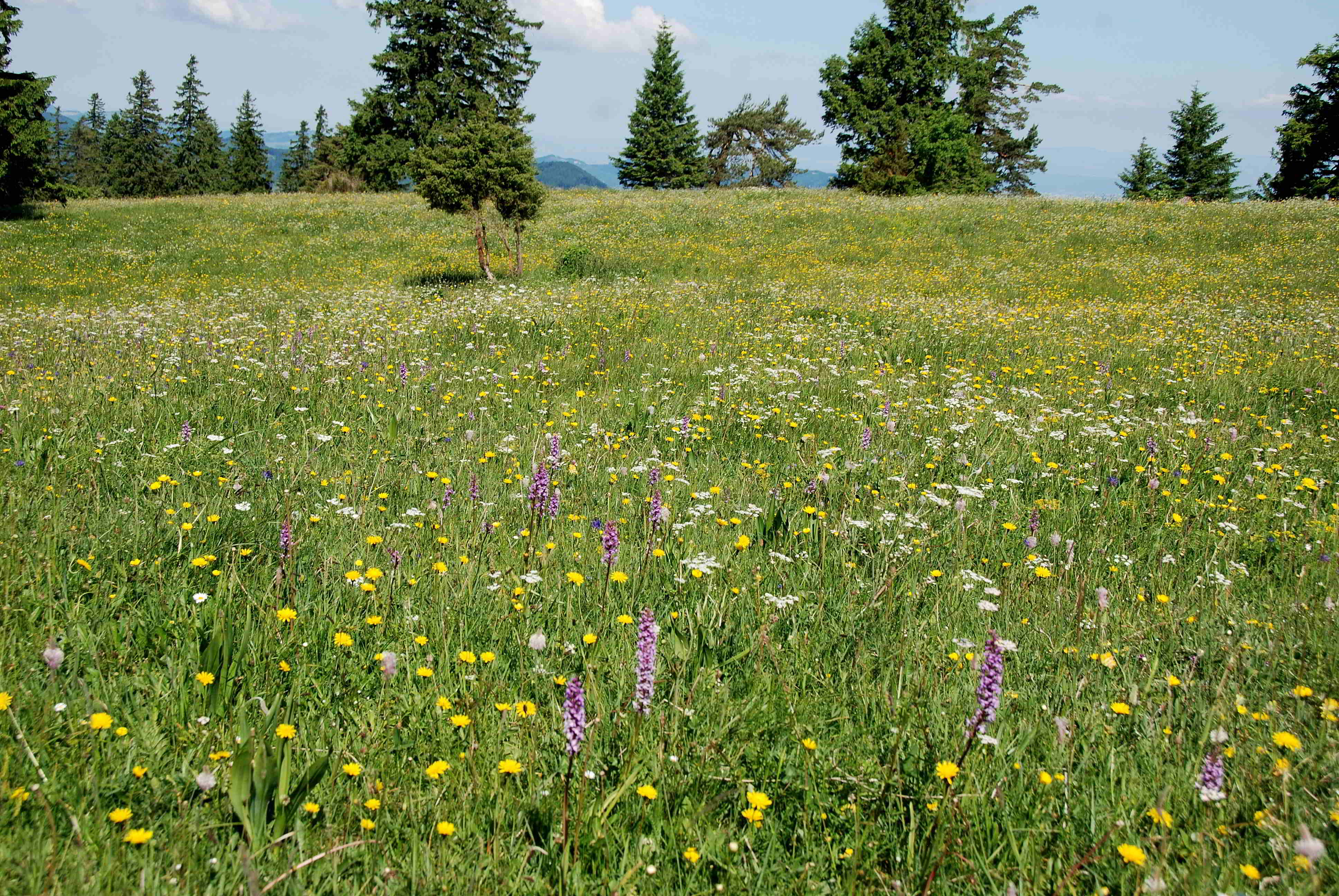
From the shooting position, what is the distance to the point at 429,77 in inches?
1715

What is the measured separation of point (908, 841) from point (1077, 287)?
1660 cm

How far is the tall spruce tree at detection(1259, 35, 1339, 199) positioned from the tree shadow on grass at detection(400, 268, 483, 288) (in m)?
46.6

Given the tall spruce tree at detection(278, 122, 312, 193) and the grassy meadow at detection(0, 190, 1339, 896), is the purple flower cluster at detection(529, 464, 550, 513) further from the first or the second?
the tall spruce tree at detection(278, 122, 312, 193)

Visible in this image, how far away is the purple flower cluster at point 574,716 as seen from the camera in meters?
1.60

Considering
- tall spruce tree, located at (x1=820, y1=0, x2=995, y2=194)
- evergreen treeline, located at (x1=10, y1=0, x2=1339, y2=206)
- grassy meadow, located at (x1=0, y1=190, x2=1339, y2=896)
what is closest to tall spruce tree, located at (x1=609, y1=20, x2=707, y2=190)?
evergreen treeline, located at (x1=10, y1=0, x2=1339, y2=206)

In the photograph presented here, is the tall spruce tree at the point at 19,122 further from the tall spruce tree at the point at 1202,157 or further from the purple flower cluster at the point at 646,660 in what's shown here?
the tall spruce tree at the point at 1202,157

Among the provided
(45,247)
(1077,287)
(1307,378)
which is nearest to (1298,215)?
(1077,287)

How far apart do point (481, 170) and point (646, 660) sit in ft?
48.6

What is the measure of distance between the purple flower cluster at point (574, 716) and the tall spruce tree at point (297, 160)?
102 m

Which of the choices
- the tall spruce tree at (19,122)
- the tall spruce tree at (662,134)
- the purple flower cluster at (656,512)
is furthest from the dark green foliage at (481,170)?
the tall spruce tree at (662,134)

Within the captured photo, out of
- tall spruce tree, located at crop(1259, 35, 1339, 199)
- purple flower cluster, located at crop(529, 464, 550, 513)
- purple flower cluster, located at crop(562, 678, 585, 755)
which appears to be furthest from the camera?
tall spruce tree, located at crop(1259, 35, 1339, 199)

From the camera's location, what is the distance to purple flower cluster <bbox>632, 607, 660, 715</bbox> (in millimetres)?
1839

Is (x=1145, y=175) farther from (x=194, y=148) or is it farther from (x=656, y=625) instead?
(x=194, y=148)

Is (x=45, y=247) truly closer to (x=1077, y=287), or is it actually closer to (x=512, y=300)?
(x=512, y=300)
